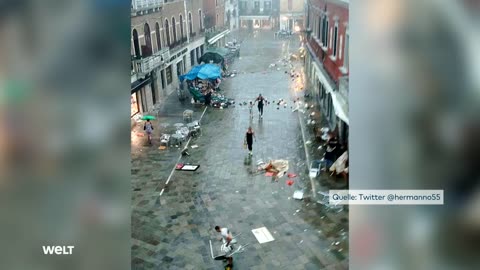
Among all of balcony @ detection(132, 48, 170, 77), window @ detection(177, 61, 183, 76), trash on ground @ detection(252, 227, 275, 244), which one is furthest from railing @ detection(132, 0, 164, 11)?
trash on ground @ detection(252, 227, 275, 244)

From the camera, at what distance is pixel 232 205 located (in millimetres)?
11898

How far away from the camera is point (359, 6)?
11.9 feet

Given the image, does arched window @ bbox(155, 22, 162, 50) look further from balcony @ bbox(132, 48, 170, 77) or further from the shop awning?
the shop awning

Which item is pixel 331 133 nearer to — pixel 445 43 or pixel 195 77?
pixel 195 77

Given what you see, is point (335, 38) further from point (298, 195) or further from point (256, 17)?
point (256, 17)

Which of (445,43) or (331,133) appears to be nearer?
(445,43)

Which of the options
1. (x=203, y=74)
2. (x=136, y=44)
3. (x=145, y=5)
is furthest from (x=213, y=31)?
(x=136, y=44)

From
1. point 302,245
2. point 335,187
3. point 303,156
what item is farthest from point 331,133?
point 302,245

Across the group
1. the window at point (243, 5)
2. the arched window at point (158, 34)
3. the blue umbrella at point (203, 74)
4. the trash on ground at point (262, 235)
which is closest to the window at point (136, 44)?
the arched window at point (158, 34)

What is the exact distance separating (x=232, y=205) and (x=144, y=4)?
604 inches

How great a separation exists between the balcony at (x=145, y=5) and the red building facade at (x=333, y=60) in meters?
10.0

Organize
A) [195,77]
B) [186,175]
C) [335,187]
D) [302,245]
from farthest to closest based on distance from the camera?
[195,77] → [186,175] → [335,187] → [302,245]

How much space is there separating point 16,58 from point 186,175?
10.7 metres

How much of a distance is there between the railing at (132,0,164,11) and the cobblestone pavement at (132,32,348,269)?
6.39 meters
